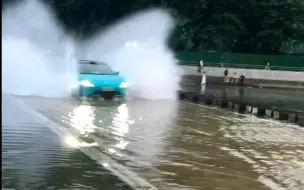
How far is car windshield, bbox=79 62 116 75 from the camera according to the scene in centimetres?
2056

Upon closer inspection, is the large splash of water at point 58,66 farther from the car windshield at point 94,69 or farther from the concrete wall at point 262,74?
the concrete wall at point 262,74

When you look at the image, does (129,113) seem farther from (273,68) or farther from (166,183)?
(273,68)

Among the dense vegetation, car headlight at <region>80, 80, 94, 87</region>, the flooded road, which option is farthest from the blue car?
the dense vegetation

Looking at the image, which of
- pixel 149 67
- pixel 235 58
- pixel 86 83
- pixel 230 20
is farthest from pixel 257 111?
pixel 230 20

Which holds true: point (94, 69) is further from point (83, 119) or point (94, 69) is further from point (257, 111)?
point (83, 119)

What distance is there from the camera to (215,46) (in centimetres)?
5916

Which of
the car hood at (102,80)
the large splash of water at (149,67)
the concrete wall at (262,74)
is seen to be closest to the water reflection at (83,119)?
the car hood at (102,80)

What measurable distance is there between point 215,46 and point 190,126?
46110mm

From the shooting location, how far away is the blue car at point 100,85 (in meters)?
19.4

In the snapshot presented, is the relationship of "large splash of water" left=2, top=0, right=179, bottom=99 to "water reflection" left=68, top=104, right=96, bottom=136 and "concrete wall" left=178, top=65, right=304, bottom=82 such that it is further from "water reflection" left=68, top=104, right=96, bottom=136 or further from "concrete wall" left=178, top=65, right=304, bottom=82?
"concrete wall" left=178, top=65, right=304, bottom=82

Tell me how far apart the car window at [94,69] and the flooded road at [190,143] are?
265 cm

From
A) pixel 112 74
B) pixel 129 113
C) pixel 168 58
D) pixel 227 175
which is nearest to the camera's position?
pixel 227 175

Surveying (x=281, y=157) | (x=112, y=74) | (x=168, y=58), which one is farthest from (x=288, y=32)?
(x=281, y=157)

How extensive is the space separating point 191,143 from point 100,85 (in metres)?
8.77
